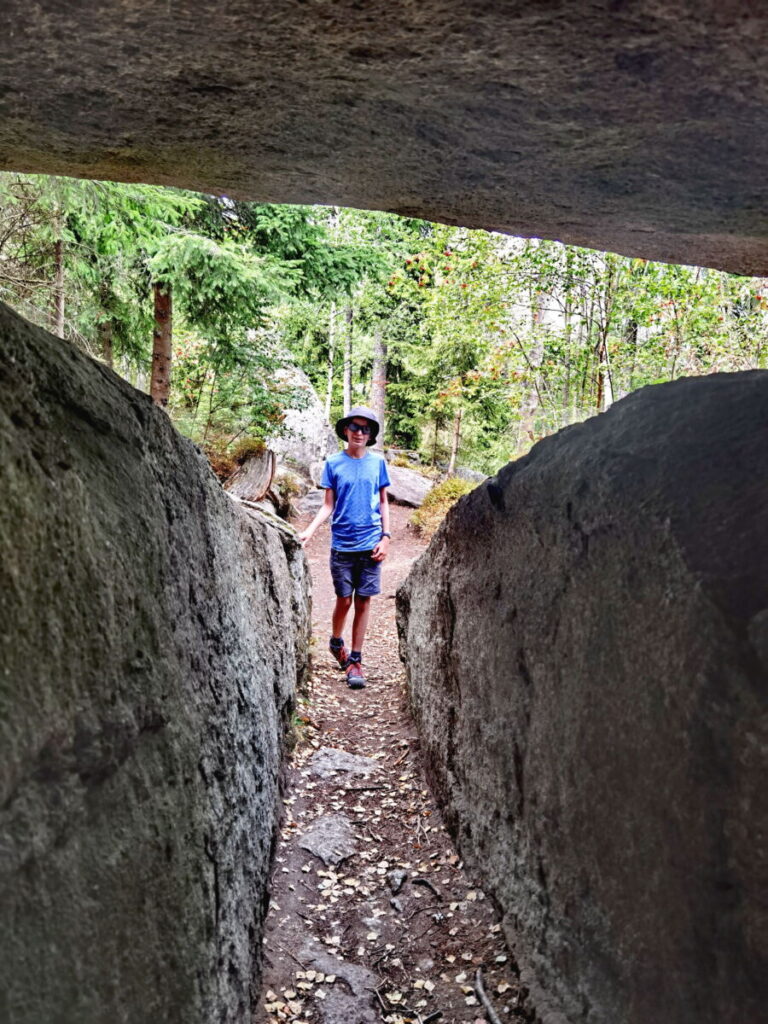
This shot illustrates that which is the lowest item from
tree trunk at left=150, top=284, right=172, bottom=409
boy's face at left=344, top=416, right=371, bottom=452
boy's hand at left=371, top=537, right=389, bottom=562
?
boy's hand at left=371, top=537, right=389, bottom=562

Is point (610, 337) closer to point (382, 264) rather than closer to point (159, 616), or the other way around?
point (382, 264)

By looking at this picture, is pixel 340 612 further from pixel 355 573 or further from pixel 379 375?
pixel 379 375

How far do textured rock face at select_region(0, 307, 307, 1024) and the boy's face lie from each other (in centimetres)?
331

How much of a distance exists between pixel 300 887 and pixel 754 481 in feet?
10.1

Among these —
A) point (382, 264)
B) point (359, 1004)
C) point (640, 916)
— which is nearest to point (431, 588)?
point (359, 1004)

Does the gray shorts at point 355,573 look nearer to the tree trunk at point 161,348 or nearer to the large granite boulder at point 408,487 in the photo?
the tree trunk at point 161,348

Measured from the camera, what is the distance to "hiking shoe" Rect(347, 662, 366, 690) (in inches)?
264

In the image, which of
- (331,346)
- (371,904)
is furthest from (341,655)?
(331,346)

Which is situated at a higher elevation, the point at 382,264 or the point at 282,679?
the point at 382,264

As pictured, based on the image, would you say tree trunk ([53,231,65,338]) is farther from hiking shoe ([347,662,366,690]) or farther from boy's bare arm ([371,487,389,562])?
hiking shoe ([347,662,366,690])

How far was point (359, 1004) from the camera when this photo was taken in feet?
9.52

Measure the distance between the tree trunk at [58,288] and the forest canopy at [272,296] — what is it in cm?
3

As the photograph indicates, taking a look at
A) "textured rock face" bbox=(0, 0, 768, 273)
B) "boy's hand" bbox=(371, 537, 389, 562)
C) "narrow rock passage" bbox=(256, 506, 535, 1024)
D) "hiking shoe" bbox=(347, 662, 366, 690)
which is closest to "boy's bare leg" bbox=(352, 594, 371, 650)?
"hiking shoe" bbox=(347, 662, 366, 690)

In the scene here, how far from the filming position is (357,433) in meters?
6.38
